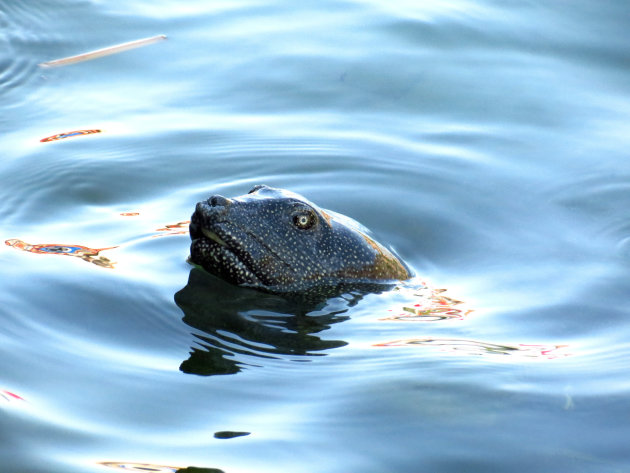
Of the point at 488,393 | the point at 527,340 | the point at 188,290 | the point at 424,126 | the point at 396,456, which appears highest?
the point at 424,126

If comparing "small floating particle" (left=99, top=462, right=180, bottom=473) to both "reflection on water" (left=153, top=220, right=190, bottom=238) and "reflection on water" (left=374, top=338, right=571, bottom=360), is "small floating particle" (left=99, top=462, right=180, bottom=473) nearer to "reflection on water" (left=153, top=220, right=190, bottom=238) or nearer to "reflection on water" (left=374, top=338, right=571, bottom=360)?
"reflection on water" (left=374, top=338, right=571, bottom=360)

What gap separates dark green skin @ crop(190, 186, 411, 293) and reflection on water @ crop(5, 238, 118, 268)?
0.66 meters

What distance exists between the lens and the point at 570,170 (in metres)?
8.88

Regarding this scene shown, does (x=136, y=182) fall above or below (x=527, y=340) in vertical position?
above

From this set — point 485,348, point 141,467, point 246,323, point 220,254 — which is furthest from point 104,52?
point 141,467

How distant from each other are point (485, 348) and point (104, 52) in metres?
6.37

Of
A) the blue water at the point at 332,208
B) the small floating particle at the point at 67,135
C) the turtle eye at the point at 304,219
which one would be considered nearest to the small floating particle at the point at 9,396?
the blue water at the point at 332,208

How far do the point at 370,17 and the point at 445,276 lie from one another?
5.18m

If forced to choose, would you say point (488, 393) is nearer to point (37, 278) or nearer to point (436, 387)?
point (436, 387)

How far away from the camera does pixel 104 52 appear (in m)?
10.6

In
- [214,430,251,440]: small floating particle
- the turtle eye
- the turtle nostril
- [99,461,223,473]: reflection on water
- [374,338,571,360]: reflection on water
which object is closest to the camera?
[99,461,223,473]: reflection on water

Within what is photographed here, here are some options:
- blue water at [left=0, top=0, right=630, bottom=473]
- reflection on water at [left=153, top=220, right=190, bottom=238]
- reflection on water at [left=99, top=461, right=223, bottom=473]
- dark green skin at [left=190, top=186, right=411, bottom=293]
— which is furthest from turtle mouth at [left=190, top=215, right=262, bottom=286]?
reflection on water at [left=99, top=461, right=223, bottom=473]

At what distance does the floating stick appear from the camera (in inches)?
408

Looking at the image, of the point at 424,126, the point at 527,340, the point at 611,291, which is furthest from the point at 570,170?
the point at 527,340
